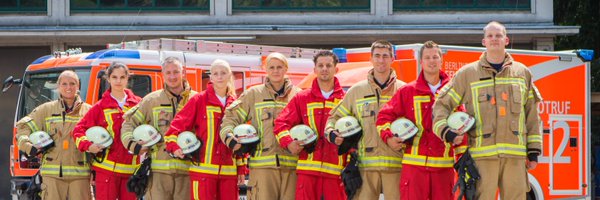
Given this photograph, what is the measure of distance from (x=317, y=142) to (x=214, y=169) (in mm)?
989

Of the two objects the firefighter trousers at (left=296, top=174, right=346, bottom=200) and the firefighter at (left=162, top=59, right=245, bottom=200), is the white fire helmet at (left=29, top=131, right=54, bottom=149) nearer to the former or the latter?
the firefighter at (left=162, top=59, right=245, bottom=200)

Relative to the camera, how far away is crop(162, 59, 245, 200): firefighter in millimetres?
10477

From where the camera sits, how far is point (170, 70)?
10844 mm

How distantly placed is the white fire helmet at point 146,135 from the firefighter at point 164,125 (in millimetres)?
46

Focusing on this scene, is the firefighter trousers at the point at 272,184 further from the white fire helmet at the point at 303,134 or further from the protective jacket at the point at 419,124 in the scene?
the protective jacket at the point at 419,124

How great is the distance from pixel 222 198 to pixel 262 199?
39 centimetres

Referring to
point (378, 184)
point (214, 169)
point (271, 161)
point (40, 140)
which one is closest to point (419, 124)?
point (378, 184)

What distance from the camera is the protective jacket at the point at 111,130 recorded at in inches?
439

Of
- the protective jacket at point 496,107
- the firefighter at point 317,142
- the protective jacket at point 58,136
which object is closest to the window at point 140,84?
the protective jacket at point 58,136

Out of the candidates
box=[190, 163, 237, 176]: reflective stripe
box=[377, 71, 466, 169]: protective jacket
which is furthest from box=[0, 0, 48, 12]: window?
box=[377, 71, 466, 169]: protective jacket

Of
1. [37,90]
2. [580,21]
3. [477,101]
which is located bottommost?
[477,101]

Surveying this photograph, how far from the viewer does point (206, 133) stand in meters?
10.6

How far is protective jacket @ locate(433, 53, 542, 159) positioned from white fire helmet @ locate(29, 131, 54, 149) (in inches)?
162

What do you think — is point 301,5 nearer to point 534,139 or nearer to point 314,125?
point 314,125
